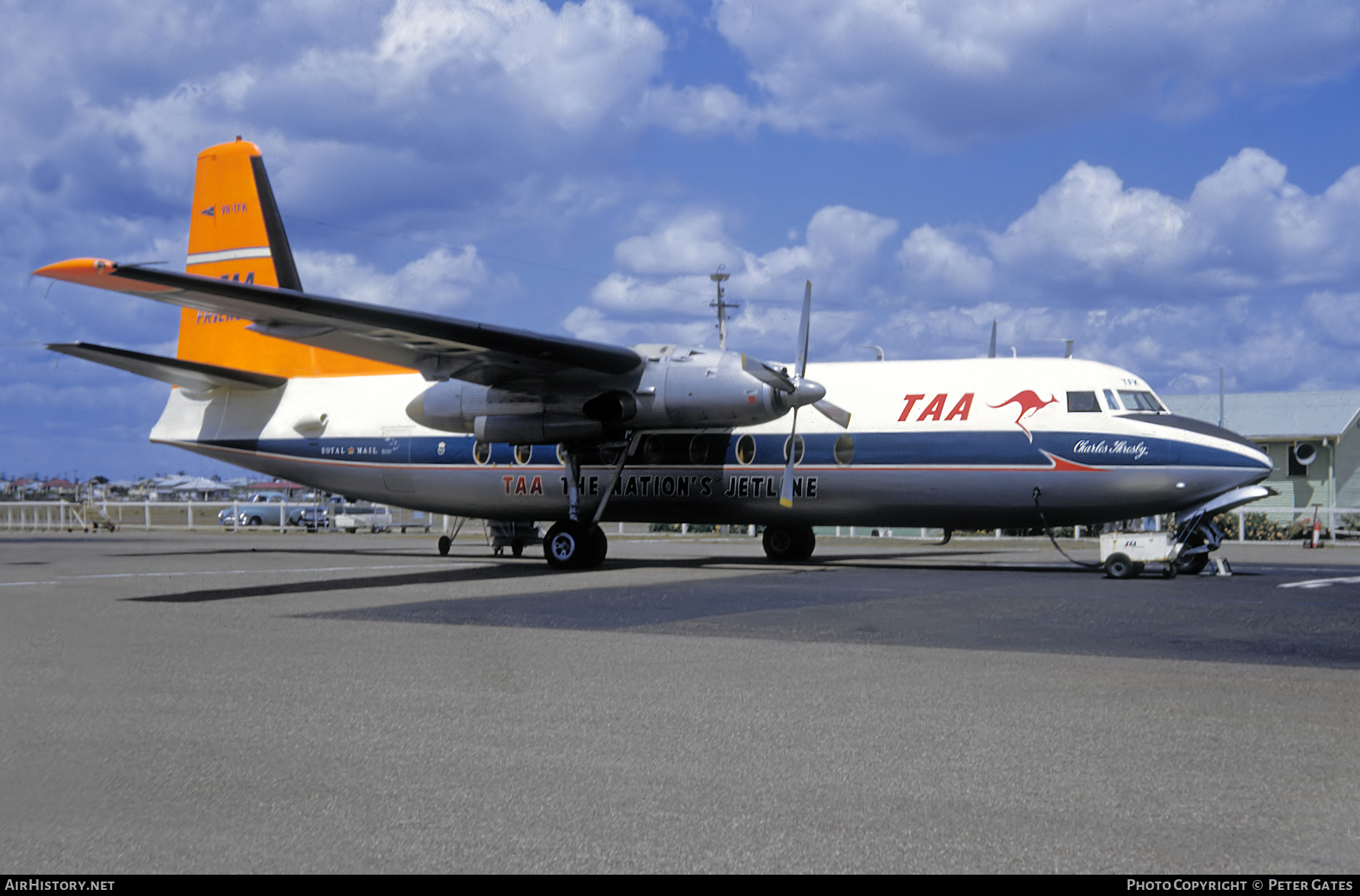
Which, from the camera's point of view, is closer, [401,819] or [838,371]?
[401,819]

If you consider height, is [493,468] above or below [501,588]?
above

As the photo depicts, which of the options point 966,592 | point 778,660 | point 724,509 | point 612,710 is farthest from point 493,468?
point 612,710

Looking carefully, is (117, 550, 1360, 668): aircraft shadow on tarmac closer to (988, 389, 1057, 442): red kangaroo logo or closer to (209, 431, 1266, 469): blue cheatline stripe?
(209, 431, 1266, 469): blue cheatline stripe

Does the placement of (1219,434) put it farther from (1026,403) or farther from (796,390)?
(796,390)

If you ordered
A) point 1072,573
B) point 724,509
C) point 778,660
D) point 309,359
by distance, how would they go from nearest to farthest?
1. point 778,660
2. point 1072,573
3. point 724,509
4. point 309,359

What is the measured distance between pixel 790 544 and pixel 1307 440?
95.5 ft

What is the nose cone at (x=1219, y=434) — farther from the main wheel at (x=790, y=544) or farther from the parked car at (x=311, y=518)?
the parked car at (x=311, y=518)

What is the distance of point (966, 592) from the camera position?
1530 centimetres

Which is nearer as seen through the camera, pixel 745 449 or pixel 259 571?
pixel 259 571

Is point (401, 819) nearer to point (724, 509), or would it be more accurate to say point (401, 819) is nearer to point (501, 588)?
point (501, 588)

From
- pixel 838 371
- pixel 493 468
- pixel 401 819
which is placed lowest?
pixel 401 819

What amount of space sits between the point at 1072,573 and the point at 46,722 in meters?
16.2

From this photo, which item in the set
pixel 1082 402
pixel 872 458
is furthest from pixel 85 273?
pixel 1082 402

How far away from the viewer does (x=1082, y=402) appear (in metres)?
19.2
